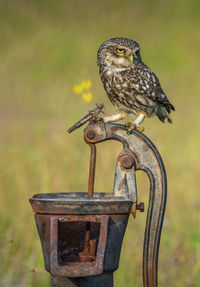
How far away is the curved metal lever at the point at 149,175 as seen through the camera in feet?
9.42

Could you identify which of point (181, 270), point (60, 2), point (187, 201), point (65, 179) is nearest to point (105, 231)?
point (181, 270)

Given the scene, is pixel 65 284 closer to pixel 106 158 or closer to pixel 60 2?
pixel 106 158

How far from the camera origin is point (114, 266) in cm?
289

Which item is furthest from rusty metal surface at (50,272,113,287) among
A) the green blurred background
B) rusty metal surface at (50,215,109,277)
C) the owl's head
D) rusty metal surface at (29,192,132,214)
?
the owl's head

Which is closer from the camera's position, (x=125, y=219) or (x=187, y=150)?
(x=125, y=219)

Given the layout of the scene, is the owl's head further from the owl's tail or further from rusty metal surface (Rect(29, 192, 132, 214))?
rusty metal surface (Rect(29, 192, 132, 214))

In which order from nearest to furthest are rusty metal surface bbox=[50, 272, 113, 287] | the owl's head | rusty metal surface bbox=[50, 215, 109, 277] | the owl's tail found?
rusty metal surface bbox=[50, 215, 109, 277], rusty metal surface bbox=[50, 272, 113, 287], the owl's head, the owl's tail

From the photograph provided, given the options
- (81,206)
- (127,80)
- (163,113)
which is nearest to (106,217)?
(81,206)

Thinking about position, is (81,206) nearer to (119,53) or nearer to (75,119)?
(119,53)

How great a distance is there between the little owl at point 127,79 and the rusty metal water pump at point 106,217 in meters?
0.70

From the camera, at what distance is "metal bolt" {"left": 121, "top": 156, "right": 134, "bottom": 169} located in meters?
2.88

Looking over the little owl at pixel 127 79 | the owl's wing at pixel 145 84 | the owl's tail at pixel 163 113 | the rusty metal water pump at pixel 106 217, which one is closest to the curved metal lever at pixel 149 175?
the rusty metal water pump at pixel 106 217

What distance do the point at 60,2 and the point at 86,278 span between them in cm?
992

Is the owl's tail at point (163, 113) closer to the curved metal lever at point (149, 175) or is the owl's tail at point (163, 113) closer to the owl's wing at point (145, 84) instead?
the owl's wing at point (145, 84)
